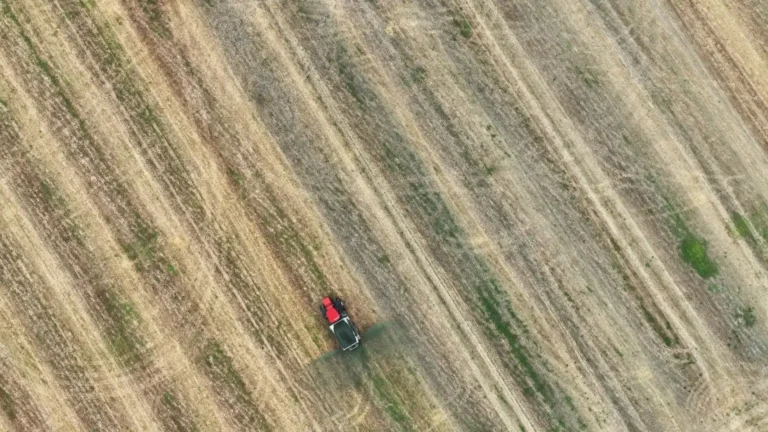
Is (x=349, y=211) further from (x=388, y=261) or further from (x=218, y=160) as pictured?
(x=218, y=160)

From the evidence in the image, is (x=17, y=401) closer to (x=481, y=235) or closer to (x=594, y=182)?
(x=481, y=235)

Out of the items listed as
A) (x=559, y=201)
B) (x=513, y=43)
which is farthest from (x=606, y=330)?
(x=513, y=43)

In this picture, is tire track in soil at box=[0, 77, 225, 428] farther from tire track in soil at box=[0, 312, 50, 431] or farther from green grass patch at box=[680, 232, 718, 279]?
green grass patch at box=[680, 232, 718, 279]

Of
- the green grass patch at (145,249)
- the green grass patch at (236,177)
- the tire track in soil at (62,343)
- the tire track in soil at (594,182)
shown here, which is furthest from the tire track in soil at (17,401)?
the tire track in soil at (594,182)

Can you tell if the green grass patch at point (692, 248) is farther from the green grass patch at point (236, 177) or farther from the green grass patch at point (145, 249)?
the green grass patch at point (145, 249)

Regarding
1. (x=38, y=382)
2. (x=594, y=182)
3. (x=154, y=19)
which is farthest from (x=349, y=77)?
(x=38, y=382)

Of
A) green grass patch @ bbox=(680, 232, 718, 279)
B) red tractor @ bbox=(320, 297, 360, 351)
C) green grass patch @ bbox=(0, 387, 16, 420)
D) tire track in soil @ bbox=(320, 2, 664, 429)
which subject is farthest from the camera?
green grass patch @ bbox=(680, 232, 718, 279)

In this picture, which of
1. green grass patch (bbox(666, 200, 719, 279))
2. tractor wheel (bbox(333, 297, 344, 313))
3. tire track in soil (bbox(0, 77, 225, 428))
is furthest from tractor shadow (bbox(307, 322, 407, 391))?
green grass patch (bbox(666, 200, 719, 279))

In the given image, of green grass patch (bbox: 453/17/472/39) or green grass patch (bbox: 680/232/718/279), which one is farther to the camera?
green grass patch (bbox: 453/17/472/39)
